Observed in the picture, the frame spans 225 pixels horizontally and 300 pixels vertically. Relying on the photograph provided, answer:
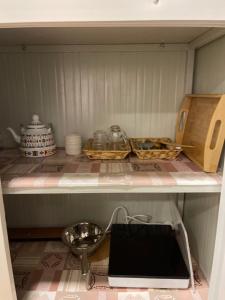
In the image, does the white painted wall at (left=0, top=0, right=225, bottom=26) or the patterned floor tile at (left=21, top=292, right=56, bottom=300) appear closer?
the white painted wall at (left=0, top=0, right=225, bottom=26)

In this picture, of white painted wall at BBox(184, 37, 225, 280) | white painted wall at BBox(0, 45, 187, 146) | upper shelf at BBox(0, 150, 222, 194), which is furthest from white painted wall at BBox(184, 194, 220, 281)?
white painted wall at BBox(0, 45, 187, 146)

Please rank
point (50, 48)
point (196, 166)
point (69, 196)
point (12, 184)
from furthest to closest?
1. point (69, 196)
2. point (50, 48)
3. point (196, 166)
4. point (12, 184)

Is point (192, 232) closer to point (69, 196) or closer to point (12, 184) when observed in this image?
point (69, 196)

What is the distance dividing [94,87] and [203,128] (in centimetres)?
47

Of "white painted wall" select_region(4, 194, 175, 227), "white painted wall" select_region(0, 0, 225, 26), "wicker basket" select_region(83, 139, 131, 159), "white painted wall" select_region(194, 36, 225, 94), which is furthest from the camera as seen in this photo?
"white painted wall" select_region(4, 194, 175, 227)

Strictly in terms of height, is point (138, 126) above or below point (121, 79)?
below

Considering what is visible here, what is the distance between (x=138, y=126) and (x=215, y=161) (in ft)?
1.31

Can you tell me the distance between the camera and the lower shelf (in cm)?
74

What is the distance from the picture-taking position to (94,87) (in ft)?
→ 3.09

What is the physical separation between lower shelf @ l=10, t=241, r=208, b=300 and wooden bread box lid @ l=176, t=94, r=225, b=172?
17.3 inches

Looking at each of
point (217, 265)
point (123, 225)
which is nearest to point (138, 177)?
point (217, 265)

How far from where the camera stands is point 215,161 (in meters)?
0.65

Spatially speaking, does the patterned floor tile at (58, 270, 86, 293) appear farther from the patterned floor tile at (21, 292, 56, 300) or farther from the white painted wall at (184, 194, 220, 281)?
the white painted wall at (184, 194, 220, 281)

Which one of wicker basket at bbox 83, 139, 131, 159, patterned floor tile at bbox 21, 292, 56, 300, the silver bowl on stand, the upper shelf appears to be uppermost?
wicker basket at bbox 83, 139, 131, 159
